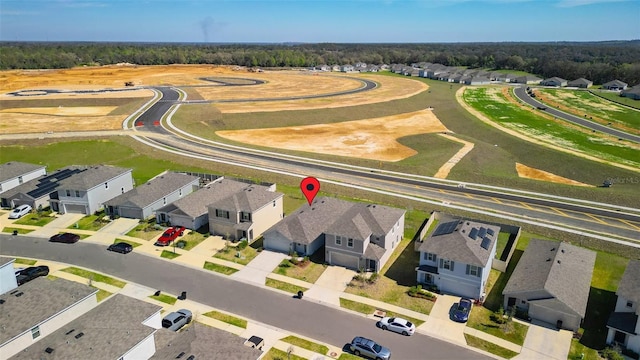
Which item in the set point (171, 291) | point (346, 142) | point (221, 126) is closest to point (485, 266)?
point (171, 291)

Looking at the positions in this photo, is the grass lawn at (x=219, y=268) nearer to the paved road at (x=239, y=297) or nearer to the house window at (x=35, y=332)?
the paved road at (x=239, y=297)

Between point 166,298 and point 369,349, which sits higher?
point 369,349

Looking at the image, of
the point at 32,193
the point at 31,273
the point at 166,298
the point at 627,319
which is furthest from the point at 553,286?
the point at 32,193

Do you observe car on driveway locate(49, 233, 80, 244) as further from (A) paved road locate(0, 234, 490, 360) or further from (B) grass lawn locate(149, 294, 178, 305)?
(B) grass lawn locate(149, 294, 178, 305)

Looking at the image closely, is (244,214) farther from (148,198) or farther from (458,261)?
(458,261)

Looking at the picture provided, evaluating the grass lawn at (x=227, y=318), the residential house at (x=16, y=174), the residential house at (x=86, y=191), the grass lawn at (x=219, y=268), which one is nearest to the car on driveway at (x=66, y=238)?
the residential house at (x=86, y=191)

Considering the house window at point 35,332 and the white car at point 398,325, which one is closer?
the house window at point 35,332
